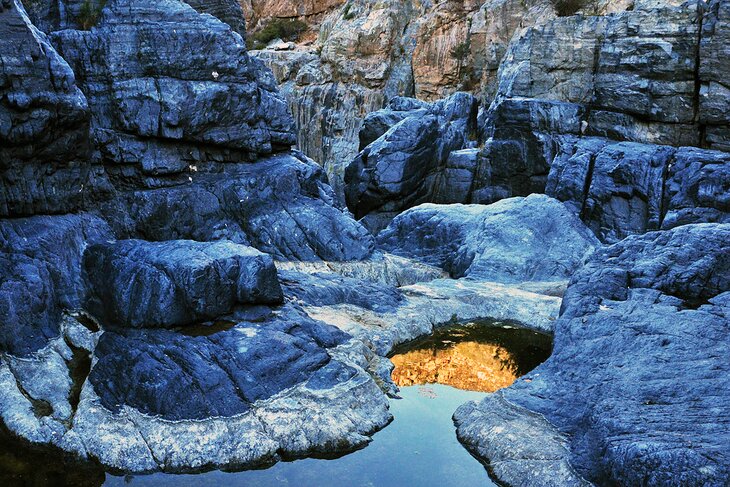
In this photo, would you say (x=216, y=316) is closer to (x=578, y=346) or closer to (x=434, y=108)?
(x=578, y=346)

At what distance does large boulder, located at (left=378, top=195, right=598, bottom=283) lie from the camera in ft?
67.4

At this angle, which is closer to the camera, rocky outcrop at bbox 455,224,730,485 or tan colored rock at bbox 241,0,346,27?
rocky outcrop at bbox 455,224,730,485

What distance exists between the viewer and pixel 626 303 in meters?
13.5

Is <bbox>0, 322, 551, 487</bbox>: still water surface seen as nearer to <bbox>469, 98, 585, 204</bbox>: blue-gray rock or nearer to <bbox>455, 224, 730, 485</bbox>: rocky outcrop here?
<bbox>455, 224, 730, 485</bbox>: rocky outcrop

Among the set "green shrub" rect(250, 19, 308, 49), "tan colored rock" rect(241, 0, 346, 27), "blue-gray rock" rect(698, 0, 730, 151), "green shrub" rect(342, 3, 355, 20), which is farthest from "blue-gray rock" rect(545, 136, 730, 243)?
"green shrub" rect(250, 19, 308, 49)

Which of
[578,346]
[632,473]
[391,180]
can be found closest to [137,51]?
[391,180]

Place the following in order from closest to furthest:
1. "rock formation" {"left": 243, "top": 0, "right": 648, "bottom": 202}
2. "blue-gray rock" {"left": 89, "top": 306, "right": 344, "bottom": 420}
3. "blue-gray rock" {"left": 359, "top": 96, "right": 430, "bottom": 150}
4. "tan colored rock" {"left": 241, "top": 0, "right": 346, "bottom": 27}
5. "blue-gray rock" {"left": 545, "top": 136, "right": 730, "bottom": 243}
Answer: "blue-gray rock" {"left": 89, "top": 306, "right": 344, "bottom": 420}, "blue-gray rock" {"left": 545, "top": 136, "right": 730, "bottom": 243}, "blue-gray rock" {"left": 359, "top": 96, "right": 430, "bottom": 150}, "rock formation" {"left": 243, "top": 0, "right": 648, "bottom": 202}, "tan colored rock" {"left": 241, "top": 0, "right": 346, "bottom": 27}

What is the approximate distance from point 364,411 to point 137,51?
496 inches

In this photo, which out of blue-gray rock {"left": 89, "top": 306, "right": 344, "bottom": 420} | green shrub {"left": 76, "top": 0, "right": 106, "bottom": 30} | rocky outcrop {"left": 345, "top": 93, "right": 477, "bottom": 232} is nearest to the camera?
blue-gray rock {"left": 89, "top": 306, "right": 344, "bottom": 420}

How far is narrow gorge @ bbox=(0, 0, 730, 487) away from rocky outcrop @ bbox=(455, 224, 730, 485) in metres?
0.05

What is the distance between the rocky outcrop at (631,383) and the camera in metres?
9.55

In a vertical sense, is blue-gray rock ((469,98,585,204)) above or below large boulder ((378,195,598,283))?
above

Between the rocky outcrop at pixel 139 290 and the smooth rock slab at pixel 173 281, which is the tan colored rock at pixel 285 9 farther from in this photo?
the smooth rock slab at pixel 173 281

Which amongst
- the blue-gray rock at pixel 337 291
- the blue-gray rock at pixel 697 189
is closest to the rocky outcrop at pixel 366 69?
the blue-gray rock at pixel 697 189
